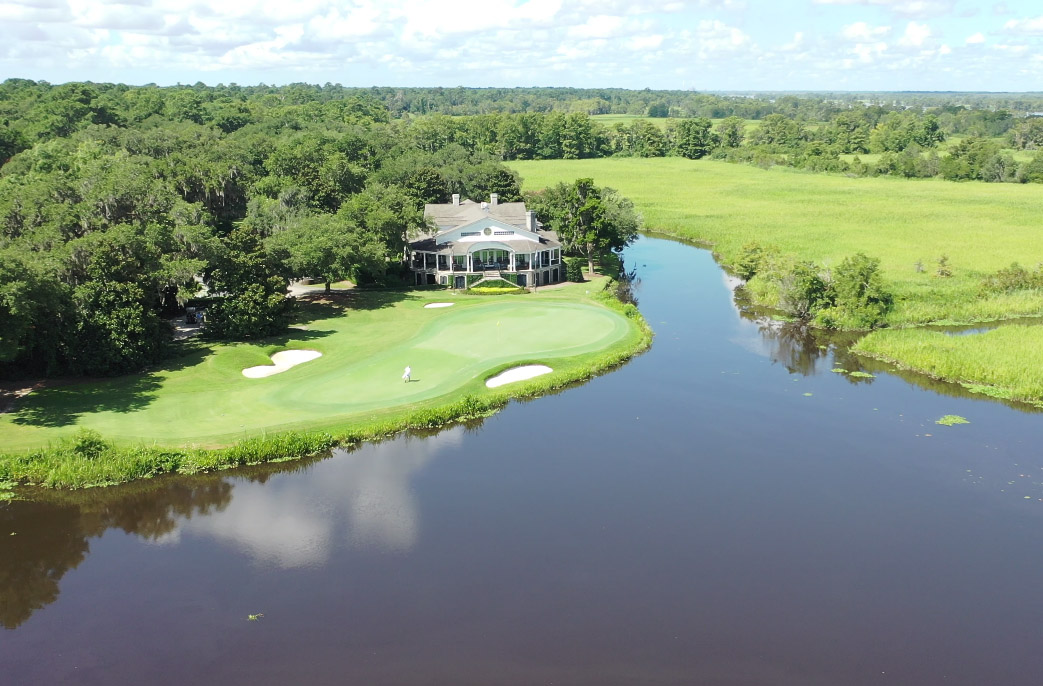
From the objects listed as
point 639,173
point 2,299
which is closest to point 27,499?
point 2,299

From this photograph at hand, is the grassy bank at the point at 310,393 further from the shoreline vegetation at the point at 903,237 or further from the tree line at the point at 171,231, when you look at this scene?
the shoreline vegetation at the point at 903,237

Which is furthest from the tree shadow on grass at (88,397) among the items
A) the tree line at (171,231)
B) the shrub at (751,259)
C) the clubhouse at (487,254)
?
the shrub at (751,259)

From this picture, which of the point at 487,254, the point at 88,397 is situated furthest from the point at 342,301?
the point at 88,397

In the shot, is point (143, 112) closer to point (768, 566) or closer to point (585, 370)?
point (585, 370)

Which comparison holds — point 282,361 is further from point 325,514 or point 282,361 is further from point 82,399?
point 325,514

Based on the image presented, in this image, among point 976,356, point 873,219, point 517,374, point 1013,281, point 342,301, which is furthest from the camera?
point 873,219

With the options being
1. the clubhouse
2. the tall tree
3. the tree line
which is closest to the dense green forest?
the tree line
